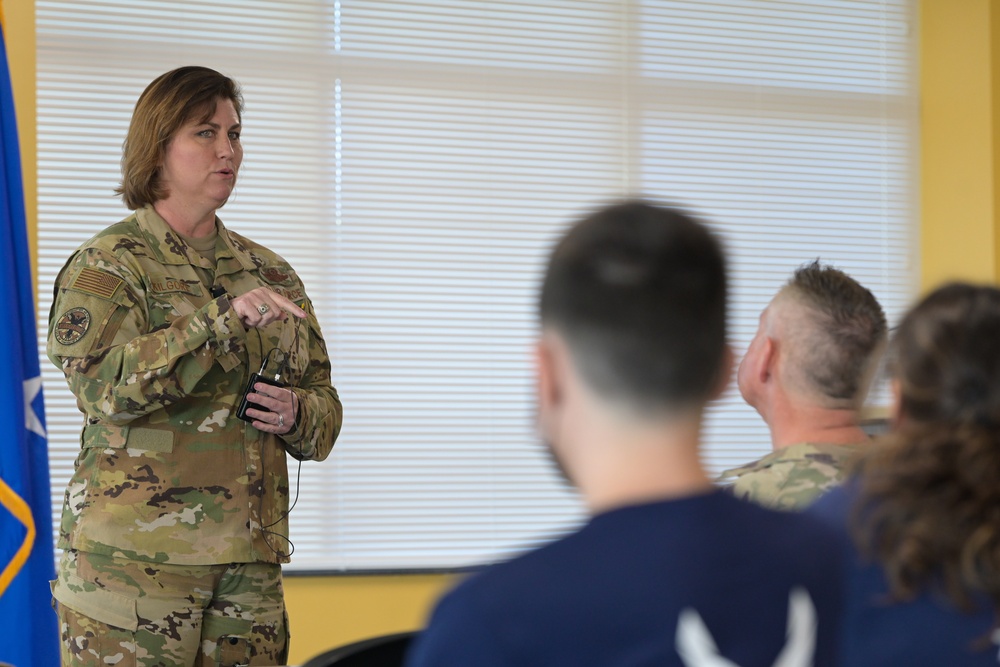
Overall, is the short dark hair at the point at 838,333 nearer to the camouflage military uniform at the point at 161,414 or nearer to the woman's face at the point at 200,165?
the camouflage military uniform at the point at 161,414

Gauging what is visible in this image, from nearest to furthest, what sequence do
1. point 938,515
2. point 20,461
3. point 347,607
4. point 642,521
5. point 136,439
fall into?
point 642,521 → point 938,515 → point 136,439 → point 20,461 → point 347,607

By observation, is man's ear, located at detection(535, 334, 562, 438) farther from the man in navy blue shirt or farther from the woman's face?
the woman's face

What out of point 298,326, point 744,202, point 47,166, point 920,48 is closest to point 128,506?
point 298,326

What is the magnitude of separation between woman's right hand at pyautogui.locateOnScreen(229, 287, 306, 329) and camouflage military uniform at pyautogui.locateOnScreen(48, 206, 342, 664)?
0.08 feet

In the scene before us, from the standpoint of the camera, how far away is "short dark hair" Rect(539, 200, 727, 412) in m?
0.77

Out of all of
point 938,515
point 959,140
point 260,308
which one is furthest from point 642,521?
point 959,140

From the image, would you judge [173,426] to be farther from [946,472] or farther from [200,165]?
[946,472]

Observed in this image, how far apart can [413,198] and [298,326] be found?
65.6 inches

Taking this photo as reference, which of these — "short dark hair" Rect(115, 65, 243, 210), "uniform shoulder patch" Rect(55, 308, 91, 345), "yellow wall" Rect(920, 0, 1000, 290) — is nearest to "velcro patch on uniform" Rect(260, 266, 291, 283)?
"short dark hair" Rect(115, 65, 243, 210)

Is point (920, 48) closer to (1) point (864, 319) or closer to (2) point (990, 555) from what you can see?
(1) point (864, 319)

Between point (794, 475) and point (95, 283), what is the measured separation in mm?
1423

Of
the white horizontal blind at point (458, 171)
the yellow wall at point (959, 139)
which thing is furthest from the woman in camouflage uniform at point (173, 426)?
the yellow wall at point (959, 139)

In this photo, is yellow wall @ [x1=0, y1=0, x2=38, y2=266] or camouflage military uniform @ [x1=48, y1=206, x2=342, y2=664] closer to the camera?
camouflage military uniform @ [x1=48, y1=206, x2=342, y2=664]

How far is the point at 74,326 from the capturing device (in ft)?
6.95
